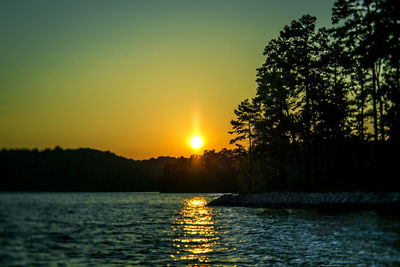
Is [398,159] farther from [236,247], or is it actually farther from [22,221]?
[22,221]

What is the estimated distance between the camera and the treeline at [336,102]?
117 feet

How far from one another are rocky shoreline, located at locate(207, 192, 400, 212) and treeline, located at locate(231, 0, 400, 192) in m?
1.59

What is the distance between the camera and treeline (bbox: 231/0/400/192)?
35531mm

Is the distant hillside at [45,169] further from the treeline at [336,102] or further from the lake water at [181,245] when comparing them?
the treeline at [336,102]

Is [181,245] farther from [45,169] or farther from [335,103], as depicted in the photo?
[335,103]

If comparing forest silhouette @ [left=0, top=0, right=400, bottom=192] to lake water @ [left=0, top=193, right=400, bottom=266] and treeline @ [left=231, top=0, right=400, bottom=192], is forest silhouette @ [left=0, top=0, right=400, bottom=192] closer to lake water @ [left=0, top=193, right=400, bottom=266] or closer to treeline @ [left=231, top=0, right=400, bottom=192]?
treeline @ [left=231, top=0, right=400, bottom=192]

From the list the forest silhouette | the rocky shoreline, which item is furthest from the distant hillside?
the rocky shoreline

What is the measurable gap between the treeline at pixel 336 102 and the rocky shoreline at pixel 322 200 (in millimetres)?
1590

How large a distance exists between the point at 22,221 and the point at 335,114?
1705 inches

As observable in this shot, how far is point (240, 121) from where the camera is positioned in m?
63.2

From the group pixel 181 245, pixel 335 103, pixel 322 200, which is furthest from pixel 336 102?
pixel 181 245

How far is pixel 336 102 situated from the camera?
153ft

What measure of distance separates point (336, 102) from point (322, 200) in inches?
566

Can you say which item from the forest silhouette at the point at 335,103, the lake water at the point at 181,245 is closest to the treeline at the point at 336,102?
the forest silhouette at the point at 335,103
